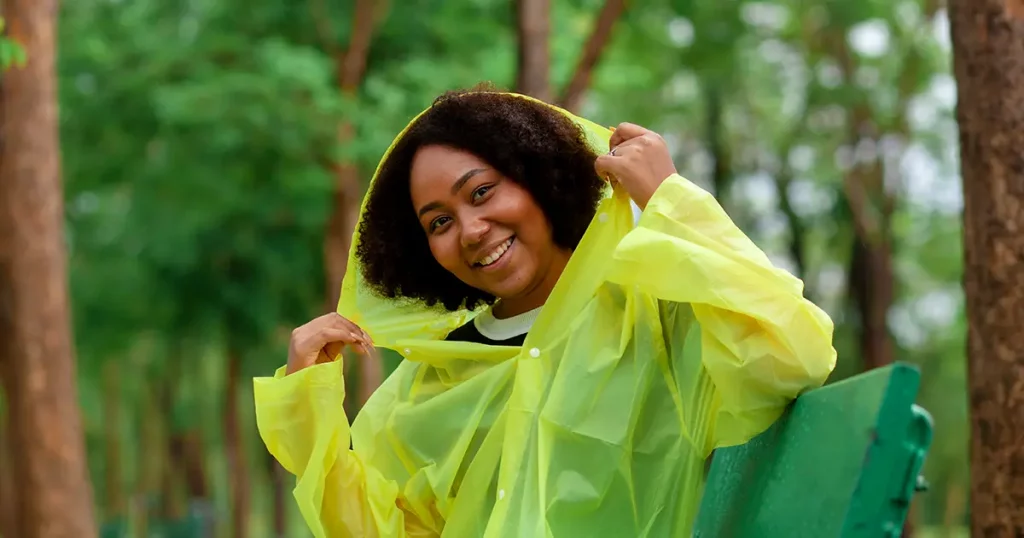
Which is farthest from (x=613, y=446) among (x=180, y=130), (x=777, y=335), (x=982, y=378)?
(x=180, y=130)

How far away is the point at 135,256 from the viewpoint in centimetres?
1249

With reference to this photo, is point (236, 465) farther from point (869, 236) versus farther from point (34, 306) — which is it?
point (34, 306)

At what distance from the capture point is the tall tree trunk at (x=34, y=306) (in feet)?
28.7

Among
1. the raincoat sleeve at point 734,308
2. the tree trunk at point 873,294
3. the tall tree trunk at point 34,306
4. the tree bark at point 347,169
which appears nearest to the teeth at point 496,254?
the raincoat sleeve at point 734,308

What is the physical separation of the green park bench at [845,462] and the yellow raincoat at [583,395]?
0.11 meters

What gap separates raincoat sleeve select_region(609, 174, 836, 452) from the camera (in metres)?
1.96

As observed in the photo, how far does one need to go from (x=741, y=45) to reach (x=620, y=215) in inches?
382

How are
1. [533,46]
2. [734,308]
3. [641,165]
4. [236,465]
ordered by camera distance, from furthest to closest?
[236,465], [533,46], [641,165], [734,308]

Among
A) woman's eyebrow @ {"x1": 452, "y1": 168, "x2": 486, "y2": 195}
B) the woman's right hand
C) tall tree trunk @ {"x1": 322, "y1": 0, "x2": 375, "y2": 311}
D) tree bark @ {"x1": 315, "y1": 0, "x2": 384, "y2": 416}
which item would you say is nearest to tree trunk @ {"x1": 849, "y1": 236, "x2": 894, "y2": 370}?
tree bark @ {"x1": 315, "y1": 0, "x2": 384, "y2": 416}

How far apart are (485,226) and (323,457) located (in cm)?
59

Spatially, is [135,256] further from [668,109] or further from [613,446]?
[613,446]

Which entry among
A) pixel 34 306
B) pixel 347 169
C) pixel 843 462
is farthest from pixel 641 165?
pixel 347 169

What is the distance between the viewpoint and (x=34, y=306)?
8805 millimetres

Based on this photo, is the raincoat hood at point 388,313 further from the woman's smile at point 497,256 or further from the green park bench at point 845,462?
the green park bench at point 845,462
